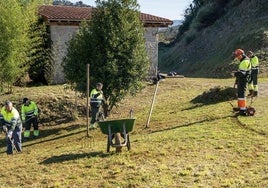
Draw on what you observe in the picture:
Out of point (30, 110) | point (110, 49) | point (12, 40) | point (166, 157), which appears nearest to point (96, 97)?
point (110, 49)

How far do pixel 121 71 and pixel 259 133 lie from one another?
7219 mm

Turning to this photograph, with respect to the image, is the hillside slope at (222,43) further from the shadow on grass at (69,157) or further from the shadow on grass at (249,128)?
the shadow on grass at (69,157)

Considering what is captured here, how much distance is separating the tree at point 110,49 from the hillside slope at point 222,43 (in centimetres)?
1563

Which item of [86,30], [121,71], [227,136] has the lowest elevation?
[227,136]

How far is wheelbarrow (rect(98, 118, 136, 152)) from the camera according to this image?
11.1m

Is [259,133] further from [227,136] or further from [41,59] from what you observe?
[41,59]

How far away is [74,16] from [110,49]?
981cm

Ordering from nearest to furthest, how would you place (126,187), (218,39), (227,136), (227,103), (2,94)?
1. (126,187)
2. (227,136)
3. (227,103)
4. (2,94)
5. (218,39)

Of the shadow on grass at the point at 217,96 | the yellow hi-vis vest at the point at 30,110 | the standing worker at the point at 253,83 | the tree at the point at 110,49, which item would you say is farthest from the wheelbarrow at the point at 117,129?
the standing worker at the point at 253,83

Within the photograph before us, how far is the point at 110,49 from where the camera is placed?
1758 centimetres

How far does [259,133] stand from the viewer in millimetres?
12109

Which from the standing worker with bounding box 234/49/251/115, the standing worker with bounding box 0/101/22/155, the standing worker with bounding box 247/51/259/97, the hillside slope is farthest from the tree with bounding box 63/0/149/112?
the hillside slope

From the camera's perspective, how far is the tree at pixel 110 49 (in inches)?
690

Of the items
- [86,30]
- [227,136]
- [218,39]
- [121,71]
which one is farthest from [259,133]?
[218,39]
